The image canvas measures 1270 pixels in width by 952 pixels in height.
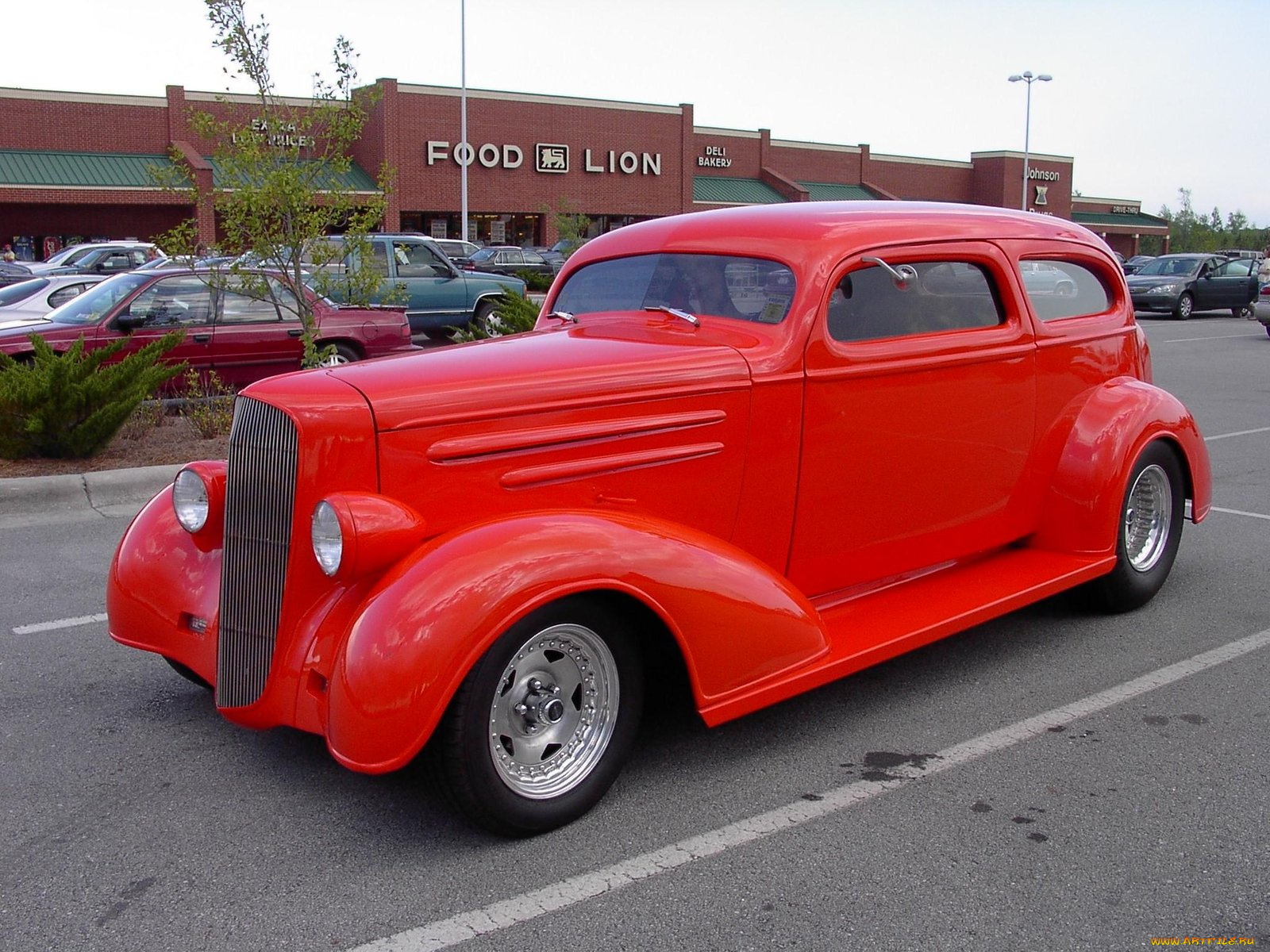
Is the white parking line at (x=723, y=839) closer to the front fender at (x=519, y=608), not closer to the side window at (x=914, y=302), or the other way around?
the front fender at (x=519, y=608)

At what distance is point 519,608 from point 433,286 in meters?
13.9

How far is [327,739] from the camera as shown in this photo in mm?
3236

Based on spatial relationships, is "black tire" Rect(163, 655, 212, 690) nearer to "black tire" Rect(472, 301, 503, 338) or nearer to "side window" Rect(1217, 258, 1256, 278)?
"black tire" Rect(472, 301, 503, 338)

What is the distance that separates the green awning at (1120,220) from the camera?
6488cm

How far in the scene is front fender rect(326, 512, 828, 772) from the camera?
10.3ft

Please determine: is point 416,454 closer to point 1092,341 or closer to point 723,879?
point 723,879

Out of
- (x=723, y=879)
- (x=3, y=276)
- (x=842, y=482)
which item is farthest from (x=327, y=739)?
(x=3, y=276)

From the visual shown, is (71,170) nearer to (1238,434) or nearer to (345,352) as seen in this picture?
(345,352)

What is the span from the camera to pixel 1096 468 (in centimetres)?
509

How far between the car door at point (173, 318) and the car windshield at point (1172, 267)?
75.2 ft

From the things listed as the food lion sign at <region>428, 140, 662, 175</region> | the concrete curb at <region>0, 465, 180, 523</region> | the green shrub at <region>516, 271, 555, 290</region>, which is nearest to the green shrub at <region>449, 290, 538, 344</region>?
the concrete curb at <region>0, 465, 180, 523</region>

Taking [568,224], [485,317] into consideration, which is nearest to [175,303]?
[485,317]

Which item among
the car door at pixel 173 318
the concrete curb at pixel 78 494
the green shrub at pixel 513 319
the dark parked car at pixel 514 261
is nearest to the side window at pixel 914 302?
the concrete curb at pixel 78 494

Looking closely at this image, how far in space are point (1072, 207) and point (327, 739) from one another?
221 feet
